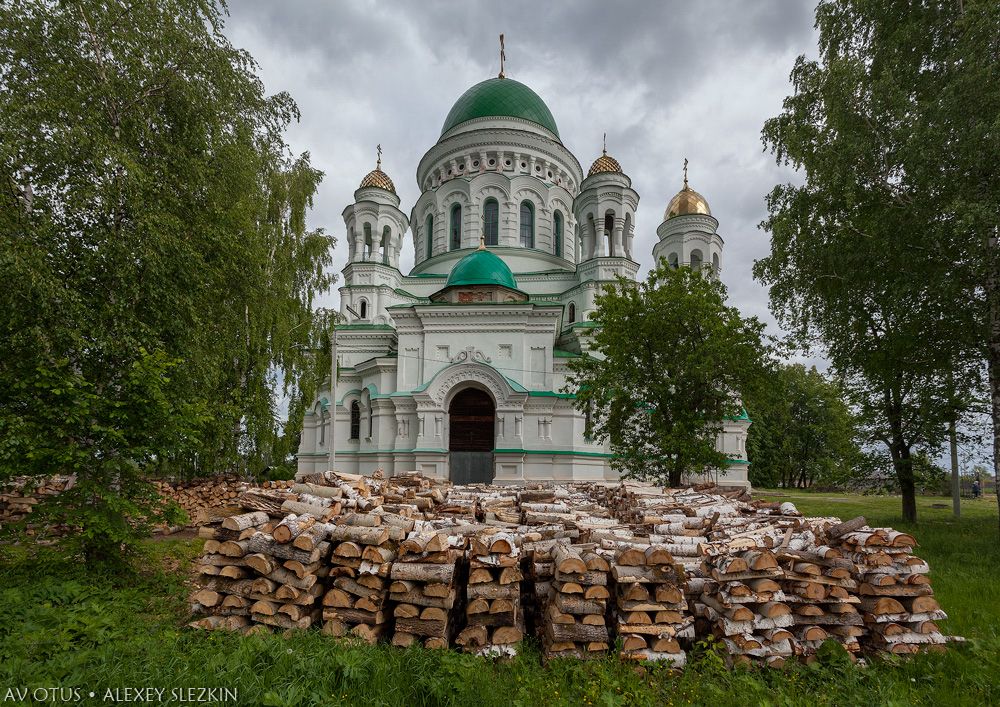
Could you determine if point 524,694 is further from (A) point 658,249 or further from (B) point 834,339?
(A) point 658,249

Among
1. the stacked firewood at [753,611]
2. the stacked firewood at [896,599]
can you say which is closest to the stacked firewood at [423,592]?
the stacked firewood at [753,611]

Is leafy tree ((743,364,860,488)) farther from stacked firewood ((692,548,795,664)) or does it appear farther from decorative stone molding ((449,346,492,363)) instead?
stacked firewood ((692,548,795,664))

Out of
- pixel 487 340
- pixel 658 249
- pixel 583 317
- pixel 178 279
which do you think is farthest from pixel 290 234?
pixel 658 249

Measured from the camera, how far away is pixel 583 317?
25625mm

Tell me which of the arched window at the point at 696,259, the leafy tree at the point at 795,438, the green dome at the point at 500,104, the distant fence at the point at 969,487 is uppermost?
the green dome at the point at 500,104

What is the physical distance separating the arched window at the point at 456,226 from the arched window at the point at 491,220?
1.43m

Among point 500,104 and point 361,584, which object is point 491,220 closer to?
point 500,104

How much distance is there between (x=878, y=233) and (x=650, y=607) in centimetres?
988

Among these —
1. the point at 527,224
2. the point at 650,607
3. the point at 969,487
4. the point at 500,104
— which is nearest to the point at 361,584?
the point at 650,607

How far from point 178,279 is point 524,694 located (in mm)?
7549

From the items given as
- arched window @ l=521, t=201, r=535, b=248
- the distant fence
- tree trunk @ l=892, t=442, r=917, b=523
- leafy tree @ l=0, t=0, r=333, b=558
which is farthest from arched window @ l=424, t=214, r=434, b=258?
the distant fence

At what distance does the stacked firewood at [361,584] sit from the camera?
186 inches

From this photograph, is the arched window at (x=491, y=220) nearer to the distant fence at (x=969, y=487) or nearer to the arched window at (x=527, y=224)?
the arched window at (x=527, y=224)

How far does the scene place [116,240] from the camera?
746 centimetres
